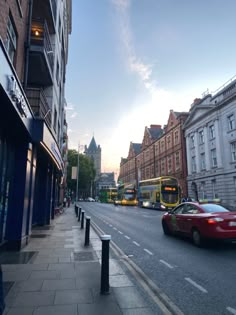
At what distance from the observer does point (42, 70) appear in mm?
12273

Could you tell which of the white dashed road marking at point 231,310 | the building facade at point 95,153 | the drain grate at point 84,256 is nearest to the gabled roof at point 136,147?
the drain grate at point 84,256

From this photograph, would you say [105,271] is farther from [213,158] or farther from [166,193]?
[213,158]

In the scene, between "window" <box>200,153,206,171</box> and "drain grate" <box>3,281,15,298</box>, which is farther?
"window" <box>200,153,206,171</box>

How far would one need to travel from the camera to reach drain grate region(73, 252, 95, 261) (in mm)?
6812

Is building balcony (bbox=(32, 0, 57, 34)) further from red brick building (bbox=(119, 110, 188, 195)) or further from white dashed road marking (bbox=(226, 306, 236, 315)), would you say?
red brick building (bbox=(119, 110, 188, 195))

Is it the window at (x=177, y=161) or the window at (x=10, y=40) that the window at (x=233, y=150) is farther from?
the window at (x=10, y=40)

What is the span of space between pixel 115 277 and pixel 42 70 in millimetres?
10601

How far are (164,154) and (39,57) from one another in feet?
133

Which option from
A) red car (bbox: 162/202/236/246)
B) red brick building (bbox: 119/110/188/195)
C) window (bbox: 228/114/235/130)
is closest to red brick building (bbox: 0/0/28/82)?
red car (bbox: 162/202/236/246)

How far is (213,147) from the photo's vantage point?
3194 centimetres

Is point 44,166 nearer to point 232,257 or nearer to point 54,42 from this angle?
point 54,42

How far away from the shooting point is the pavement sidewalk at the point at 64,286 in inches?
148

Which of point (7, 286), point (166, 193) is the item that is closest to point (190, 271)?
point (7, 286)

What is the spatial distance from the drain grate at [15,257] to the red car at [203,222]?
5.45 metres
